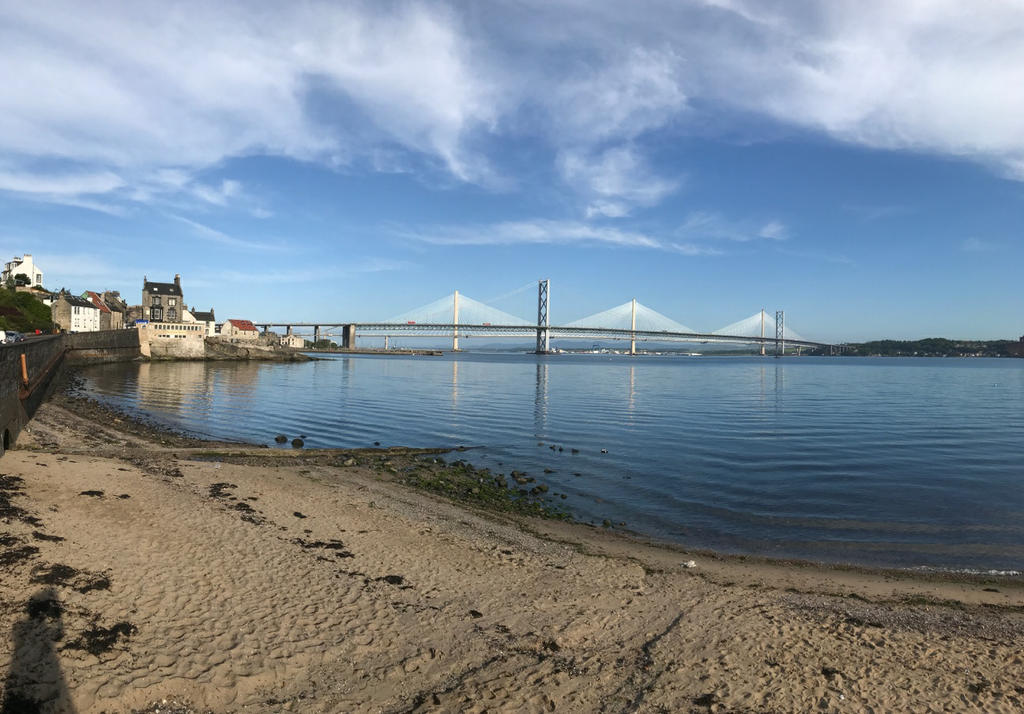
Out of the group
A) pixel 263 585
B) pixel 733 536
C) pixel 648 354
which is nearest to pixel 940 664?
pixel 733 536

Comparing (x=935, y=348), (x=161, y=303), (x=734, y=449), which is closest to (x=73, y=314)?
(x=161, y=303)

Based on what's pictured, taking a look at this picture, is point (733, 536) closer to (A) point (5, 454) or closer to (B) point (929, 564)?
(B) point (929, 564)

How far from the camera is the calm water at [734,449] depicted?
29.2ft

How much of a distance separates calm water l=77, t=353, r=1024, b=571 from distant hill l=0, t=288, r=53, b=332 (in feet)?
60.9

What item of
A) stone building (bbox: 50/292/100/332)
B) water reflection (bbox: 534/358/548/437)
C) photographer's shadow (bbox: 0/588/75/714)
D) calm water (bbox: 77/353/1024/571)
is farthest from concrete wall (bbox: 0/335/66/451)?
stone building (bbox: 50/292/100/332)

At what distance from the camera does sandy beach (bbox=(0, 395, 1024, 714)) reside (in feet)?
13.8

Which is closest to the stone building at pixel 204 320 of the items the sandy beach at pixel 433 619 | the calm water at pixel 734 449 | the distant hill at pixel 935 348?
the calm water at pixel 734 449

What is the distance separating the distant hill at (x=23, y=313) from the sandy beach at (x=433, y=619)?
45418 millimetres

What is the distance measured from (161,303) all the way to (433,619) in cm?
9289

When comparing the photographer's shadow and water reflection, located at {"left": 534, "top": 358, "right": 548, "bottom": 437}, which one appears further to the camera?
water reflection, located at {"left": 534, "top": 358, "right": 548, "bottom": 437}

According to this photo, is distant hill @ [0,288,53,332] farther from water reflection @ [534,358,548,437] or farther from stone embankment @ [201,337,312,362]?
water reflection @ [534,358,548,437]

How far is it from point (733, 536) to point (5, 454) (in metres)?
11.9

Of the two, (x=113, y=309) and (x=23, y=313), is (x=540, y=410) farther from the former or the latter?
(x=113, y=309)

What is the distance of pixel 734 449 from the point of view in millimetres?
15883
